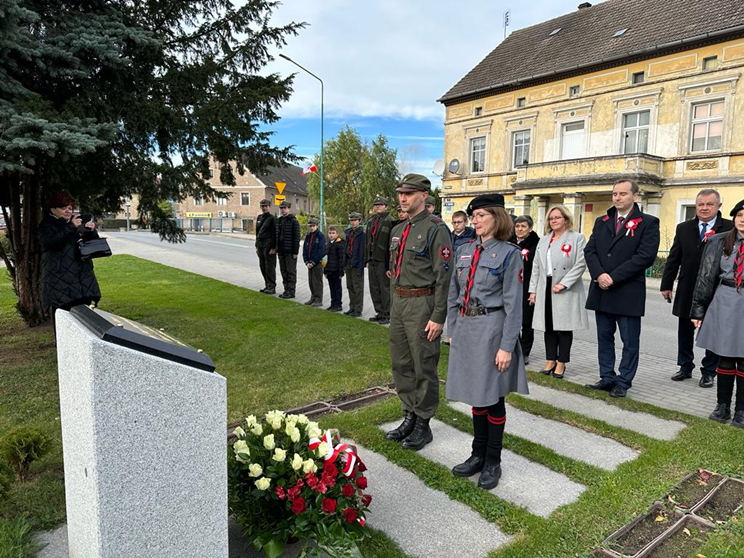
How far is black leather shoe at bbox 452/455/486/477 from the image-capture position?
3.52 meters

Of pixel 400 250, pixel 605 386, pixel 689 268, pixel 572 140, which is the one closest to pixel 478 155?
pixel 572 140

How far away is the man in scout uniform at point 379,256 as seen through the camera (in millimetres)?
8930

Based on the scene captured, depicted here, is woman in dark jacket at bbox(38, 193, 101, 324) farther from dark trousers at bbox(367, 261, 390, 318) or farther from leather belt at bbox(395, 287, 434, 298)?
dark trousers at bbox(367, 261, 390, 318)

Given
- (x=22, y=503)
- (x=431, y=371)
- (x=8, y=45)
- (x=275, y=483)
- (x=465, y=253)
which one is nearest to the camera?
(x=275, y=483)

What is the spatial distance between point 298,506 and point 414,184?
249cm

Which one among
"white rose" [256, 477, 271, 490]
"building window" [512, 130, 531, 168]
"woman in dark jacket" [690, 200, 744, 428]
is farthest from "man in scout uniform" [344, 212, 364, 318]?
"building window" [512, 130, 531, 168]

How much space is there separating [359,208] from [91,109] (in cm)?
4419

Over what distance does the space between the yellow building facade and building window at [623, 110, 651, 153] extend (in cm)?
4

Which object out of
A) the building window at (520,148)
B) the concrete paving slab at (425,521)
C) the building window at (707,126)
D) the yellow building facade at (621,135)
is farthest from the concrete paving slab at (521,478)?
the building window at (520,148)

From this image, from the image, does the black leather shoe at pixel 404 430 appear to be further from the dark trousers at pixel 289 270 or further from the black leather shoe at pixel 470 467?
the dark trousers at pixel 289 270

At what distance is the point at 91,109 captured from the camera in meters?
5.32

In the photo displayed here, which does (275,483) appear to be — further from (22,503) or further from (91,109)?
(91,109)

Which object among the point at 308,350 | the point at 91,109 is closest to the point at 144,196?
the point at 91,109

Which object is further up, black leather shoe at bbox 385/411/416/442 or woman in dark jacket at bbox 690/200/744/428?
woman in dark jacket at bbox 690/200/744/428
